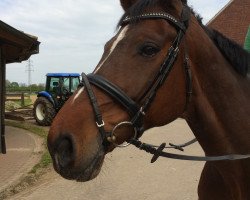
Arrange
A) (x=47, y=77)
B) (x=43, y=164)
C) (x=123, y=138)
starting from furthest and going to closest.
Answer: (x=47, y=77)
(x=43, y=164)
(x=123, y=138)

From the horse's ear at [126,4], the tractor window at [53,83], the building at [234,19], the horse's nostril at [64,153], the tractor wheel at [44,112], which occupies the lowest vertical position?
the tractor wheel at [44,112]

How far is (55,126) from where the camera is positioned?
6.42ft

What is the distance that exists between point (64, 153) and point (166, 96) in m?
0.68

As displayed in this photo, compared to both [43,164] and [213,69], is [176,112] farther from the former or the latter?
[43,164]

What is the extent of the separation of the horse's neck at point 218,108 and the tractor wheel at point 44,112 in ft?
45.1

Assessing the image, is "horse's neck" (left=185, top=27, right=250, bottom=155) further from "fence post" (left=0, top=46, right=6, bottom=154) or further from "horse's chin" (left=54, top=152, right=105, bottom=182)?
"fence post" (left=0, top=46, right=6, bottom=154)

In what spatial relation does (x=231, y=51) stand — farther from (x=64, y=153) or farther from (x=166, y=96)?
(x=64, y=153)

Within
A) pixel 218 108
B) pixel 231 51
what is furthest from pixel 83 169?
pixel 231 51

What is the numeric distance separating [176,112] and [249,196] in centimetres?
80

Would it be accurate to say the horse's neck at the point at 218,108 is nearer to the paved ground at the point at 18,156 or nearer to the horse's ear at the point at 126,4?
the horse's ear at the point at 126,4

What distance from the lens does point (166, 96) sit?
7.27 ft

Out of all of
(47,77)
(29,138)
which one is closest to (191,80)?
(29,138)

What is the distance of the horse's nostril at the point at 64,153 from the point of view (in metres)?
1.93

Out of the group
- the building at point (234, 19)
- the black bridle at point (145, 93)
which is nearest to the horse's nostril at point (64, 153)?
the black bridle at point (145, 93)
